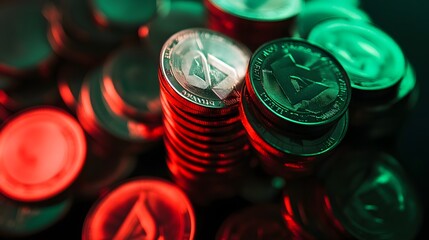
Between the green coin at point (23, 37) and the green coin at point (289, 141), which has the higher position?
the green coin at point (289, 141)

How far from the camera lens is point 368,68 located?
961mm

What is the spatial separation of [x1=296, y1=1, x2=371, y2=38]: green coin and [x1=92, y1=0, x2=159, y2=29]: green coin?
447mm

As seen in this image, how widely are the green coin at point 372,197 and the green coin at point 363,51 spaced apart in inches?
9.1

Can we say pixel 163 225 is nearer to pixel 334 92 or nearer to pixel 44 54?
pixel 334 92

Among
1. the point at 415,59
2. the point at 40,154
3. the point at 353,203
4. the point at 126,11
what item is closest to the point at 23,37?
the point at 126,11

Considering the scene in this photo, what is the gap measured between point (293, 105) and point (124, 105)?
1.85 ft

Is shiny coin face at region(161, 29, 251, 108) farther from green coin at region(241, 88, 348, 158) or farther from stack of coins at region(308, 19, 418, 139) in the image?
stack of coins at region(308, 19, 418, 139)

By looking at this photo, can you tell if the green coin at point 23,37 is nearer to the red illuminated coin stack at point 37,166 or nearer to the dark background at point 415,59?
the red illuminated coin stack at point 37,166

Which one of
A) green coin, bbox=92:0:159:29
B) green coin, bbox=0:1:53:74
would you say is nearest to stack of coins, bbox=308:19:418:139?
green coin, bbox=92:0:159:29

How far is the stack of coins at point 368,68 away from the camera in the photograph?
0.94 metres

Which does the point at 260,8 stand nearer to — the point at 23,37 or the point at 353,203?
the point at 353,203

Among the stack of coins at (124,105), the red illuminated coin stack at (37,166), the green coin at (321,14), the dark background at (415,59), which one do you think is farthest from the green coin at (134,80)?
the dark background at (415,59)

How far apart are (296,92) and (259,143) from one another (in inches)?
4.6

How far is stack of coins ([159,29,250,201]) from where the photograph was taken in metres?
0.84
